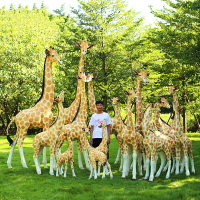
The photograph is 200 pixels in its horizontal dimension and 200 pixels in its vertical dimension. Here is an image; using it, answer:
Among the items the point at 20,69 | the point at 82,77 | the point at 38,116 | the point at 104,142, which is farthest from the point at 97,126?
the point at 20,69

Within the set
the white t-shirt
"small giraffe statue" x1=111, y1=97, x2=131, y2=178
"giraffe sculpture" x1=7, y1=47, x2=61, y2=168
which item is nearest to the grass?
"small giraffe statue" x1=111, y1=97, x2=131, y2=178

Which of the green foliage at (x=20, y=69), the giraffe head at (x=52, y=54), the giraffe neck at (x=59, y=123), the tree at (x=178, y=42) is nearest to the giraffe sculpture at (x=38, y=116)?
the giraffe head at (x=52, y=54)

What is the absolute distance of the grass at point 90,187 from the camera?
21.4ft

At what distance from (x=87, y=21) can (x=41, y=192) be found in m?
Answer: 11.0

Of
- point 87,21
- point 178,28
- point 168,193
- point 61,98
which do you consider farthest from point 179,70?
point 168,193

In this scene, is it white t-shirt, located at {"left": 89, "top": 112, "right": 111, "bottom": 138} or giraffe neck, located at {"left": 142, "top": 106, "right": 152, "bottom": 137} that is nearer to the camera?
giraffe neck, located at {"left": 142, "top": 106, "right": 152, "bottom": 137}

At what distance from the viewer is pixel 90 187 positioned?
23.2ft

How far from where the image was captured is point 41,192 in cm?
686

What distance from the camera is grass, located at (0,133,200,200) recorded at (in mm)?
6523

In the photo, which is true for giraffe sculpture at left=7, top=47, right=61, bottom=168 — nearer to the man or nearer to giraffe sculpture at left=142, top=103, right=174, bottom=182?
the man

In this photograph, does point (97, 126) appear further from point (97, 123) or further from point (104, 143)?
point (104, 143)

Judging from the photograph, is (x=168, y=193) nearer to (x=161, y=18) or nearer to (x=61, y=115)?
(x=61, y=115)

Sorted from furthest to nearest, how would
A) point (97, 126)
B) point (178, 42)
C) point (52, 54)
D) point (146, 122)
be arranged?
1. point (178, 42)
2. point (52, 54)
3. point (97, 126)
4. point (146, 122)

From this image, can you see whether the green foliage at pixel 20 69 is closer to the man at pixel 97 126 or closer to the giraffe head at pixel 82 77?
the giraffe head at pixel 82 77
